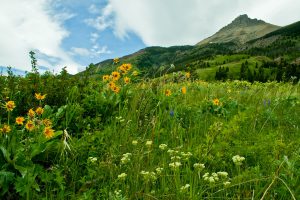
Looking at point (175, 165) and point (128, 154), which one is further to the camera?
point (128, 154)

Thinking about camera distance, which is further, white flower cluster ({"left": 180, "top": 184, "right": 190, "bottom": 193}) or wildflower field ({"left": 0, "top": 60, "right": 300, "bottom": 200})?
wildflower field ({"left": 0, "top": 60, "right": 300, "bottom": 200})

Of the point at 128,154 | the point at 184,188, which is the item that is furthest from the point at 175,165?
the point at 128,154

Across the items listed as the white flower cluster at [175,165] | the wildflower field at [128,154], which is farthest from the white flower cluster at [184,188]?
the white flower cluster at [175,165]

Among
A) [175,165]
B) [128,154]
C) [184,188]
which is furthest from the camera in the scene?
[128,154]

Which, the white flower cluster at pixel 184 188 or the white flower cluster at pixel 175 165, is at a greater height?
the white flower cluster at pixel 175 165

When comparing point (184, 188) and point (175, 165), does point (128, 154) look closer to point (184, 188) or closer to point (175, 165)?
point (175, 165)

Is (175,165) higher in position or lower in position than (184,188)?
higher

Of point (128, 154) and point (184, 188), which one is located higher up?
point (128, 154)

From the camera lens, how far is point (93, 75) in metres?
6.69

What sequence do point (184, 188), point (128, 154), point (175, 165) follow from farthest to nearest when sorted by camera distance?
1. point (128, 154)
2. point (175, 165)
3. point (184, 188)

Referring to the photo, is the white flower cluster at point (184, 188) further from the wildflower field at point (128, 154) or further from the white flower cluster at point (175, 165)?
the white flower cluster at point (175, 165)

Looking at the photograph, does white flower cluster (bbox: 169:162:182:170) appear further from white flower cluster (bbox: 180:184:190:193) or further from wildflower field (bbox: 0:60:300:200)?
white flower cluster (bbox: 180:184:190:193)

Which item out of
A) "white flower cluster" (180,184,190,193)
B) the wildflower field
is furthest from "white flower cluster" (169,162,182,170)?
"white flower cluster" (180,184,190,193)

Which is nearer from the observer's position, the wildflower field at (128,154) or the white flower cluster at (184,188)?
the white flower cluster at (184,188)
